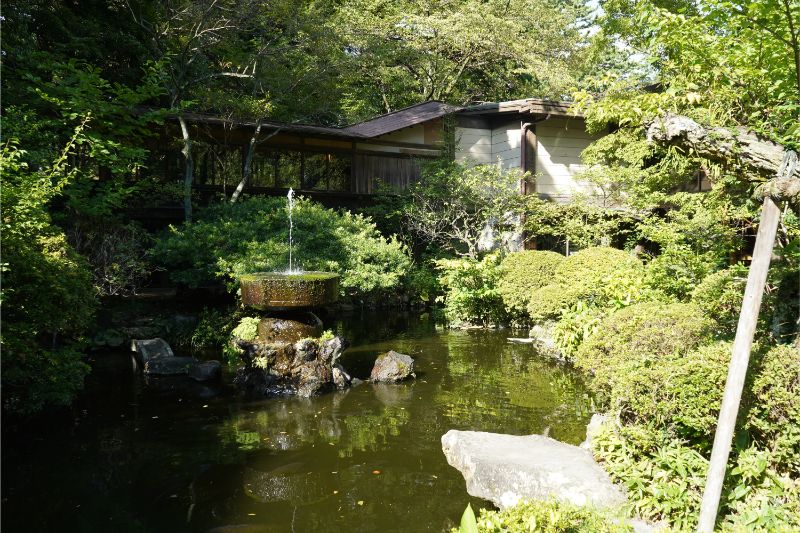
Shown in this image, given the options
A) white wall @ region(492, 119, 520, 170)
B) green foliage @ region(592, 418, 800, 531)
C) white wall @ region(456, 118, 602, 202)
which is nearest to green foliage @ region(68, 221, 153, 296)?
green foliage @ region(592, 418, 800, 531)

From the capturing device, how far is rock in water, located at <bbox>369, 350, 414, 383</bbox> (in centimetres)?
1055

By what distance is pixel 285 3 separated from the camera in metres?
17.3

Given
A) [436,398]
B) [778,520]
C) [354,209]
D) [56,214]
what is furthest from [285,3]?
[778,520]

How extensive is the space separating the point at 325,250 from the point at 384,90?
55.3 feet

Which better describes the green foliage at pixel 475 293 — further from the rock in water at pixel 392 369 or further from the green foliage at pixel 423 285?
the rock in water at pixel 392 369

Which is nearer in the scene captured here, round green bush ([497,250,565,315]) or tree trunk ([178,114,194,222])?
round green bush ([497,250,565,315])

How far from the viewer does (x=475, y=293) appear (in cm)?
1555

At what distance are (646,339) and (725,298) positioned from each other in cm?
130

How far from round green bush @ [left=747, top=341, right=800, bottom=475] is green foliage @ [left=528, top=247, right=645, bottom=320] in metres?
6.14

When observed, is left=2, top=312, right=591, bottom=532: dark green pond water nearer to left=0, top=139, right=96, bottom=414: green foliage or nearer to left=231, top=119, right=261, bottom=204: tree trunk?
left=0, top=139, right=96, bottom=414: green foliage

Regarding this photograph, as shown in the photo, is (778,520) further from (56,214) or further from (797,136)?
(56,214)

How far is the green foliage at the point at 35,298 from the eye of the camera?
6855mm

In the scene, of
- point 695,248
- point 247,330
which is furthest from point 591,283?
point 247,330

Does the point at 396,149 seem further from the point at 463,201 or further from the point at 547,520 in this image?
the point at 547,520
